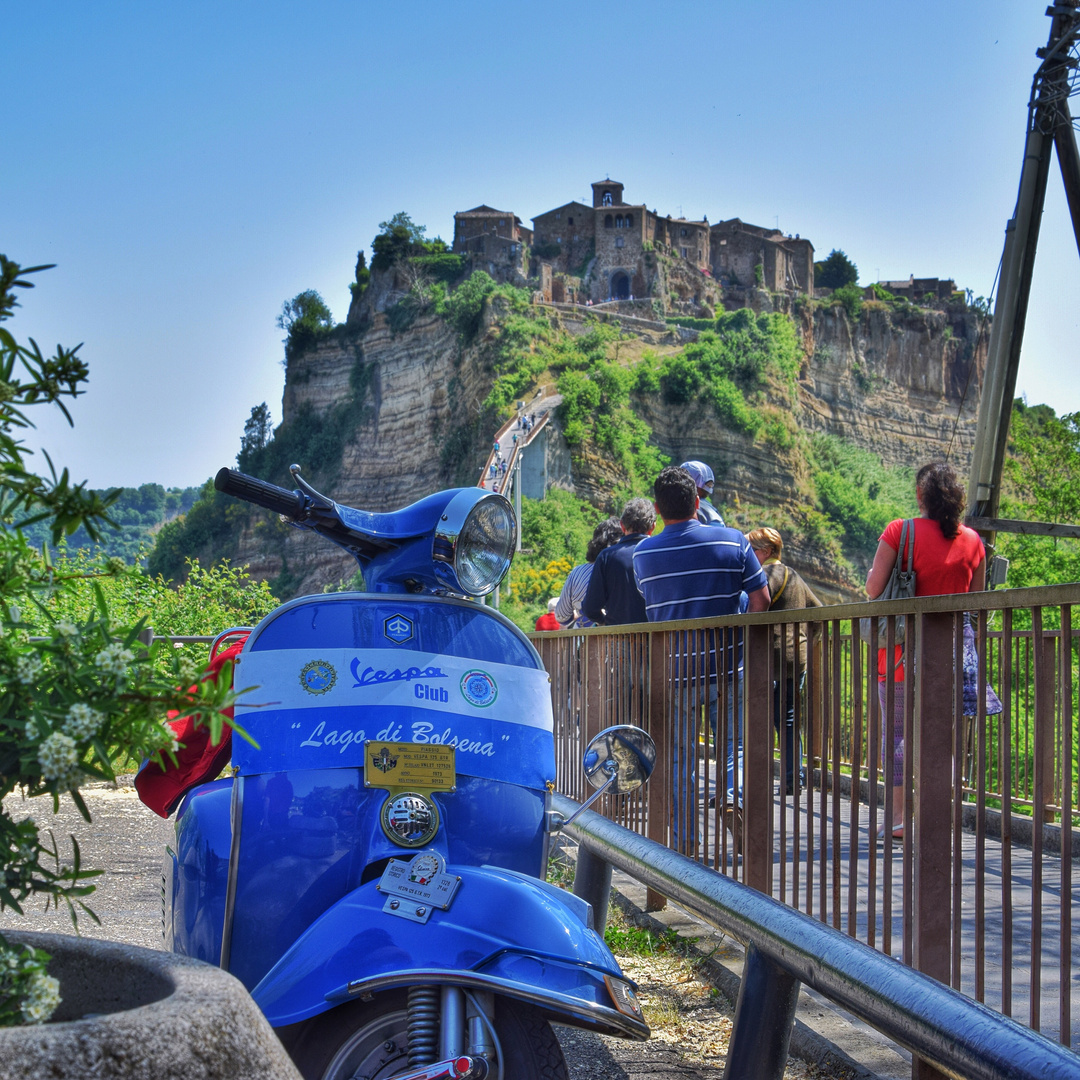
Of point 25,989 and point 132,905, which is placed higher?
point 25,989

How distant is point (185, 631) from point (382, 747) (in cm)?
1190

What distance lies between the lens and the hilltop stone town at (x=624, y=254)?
82.0 metres

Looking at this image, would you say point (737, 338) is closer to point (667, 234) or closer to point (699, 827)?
point (667, 234)

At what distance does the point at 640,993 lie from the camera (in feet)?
12.9

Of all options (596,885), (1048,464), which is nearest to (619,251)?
(1048,464)

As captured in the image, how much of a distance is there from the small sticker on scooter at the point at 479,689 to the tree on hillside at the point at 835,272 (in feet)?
318

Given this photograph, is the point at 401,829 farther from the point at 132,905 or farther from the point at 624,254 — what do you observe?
the point at 624,254

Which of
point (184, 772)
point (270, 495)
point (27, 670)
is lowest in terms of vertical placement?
point (184, 772)

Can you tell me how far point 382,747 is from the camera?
259cm

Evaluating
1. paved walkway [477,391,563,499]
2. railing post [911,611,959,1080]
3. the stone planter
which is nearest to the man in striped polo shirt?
railing post [911,611,959,1080]

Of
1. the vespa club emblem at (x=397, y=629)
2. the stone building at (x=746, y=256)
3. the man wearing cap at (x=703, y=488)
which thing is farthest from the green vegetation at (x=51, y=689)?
the stone building at (x=746, y=256)

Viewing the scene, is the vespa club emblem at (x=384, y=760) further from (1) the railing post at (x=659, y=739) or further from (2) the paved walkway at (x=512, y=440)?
(2) the paved walkway at (x=512, y=440)

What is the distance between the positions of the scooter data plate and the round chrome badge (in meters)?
0.11

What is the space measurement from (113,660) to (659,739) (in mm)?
3782
